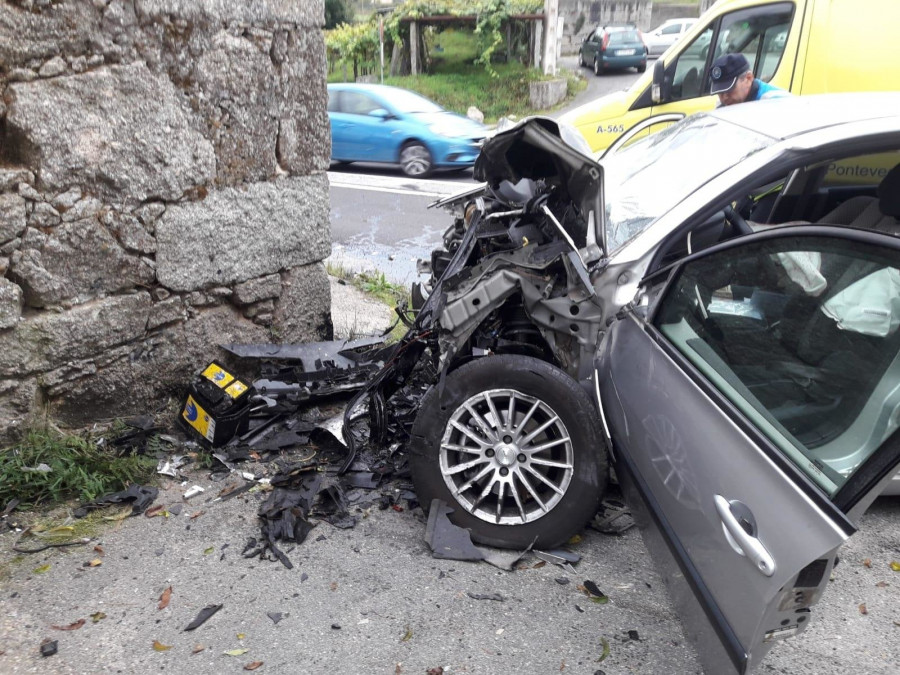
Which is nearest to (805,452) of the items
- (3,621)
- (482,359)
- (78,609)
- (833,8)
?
(482,359)

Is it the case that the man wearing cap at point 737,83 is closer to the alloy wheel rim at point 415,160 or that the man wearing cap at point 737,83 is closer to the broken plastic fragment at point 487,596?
the broken plastic fragment at point 487,596

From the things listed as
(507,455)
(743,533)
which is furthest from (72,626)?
(743,533)

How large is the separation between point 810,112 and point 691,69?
458 centimetres

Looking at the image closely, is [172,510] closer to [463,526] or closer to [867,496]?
[463,526]

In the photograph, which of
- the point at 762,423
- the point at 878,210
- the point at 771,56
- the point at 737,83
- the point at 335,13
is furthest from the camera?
the point at 335,13

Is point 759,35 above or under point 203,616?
above

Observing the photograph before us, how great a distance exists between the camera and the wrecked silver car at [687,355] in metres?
2.13

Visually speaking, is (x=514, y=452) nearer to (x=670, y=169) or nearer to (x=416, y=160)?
(x=670, y=169)

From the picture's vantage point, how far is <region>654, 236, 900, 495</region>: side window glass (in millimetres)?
2113

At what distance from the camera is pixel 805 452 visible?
2191 mm

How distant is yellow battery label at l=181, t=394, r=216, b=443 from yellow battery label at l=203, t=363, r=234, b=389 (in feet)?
0.50

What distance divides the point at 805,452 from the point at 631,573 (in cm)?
132

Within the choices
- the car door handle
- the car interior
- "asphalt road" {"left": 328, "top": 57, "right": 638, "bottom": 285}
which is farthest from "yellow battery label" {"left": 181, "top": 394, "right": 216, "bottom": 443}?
"asphalt road" {"left": 328, "top": 57, "right": 638, "bottom": 285}

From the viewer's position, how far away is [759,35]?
761 centimetres
